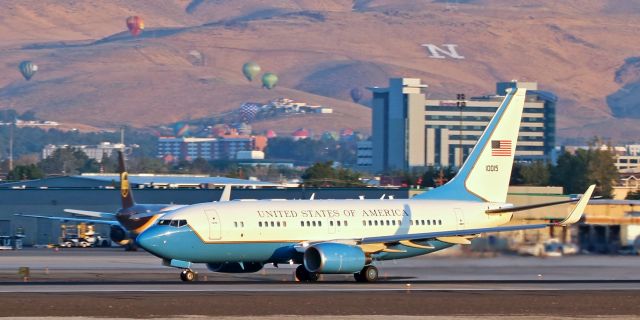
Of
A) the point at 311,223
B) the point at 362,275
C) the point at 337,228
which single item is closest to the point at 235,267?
the point at 311,223

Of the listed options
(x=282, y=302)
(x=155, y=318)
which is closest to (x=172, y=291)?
(x=282, y=302)

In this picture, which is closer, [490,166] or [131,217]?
[490,166]

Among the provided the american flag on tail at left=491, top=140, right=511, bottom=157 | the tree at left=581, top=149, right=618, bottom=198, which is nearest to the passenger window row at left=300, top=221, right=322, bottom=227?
the american flag on tail at left=491, top=140, right=511, bottom=157

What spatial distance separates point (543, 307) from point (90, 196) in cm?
8620

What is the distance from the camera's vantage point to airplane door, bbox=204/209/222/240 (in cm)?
6191

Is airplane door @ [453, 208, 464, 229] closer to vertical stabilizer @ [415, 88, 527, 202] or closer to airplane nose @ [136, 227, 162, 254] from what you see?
vertical stabilizer @ [415, 88, 527, 202]

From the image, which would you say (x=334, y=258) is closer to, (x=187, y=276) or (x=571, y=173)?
(x=187, y=276)

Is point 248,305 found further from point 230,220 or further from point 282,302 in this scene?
point 230,220

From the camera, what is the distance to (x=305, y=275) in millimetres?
63312

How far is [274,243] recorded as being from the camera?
63125mm

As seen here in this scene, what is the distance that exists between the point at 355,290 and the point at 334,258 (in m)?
4.51

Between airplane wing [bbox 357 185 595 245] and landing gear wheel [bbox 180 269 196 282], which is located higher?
airplane wing [bbox 357 185 595 245]

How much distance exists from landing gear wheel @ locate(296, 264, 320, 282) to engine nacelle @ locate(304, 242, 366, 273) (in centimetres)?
79

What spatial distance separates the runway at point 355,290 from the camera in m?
48.5
